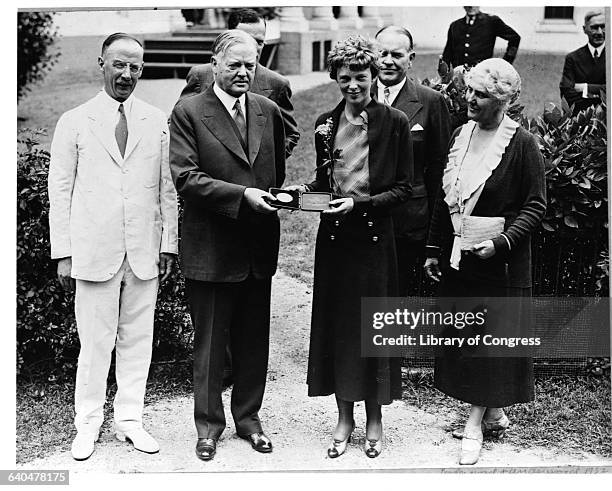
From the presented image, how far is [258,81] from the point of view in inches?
205

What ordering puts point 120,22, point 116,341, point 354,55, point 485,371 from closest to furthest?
point 354,55 → point 485,371 → point 116,341 → point 120,22

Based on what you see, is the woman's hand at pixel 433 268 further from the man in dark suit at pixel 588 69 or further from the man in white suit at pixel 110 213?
the man in dark suit at pixel 588 69

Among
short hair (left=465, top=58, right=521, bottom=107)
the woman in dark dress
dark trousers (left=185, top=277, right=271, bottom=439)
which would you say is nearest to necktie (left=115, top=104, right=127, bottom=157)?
dark trousers (left=185, top=277, right=271, bottom=439)

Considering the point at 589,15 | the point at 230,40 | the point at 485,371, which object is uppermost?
the point at 589,15

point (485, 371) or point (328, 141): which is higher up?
point (328, 141)

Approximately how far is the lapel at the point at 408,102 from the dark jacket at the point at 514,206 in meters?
0.66

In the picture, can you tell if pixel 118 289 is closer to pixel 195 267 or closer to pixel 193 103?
pixel 195 267

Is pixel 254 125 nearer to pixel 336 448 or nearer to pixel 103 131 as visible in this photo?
pixel 103 131

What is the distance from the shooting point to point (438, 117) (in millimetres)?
4652

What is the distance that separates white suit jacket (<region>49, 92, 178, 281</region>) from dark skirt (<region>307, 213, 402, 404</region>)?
0.86m

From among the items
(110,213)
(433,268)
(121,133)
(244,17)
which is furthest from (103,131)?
(433,268)

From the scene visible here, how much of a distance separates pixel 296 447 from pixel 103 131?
5.94ft

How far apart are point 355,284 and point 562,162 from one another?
160 cm

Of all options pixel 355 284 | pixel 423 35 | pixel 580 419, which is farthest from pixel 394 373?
pixel 423 35
